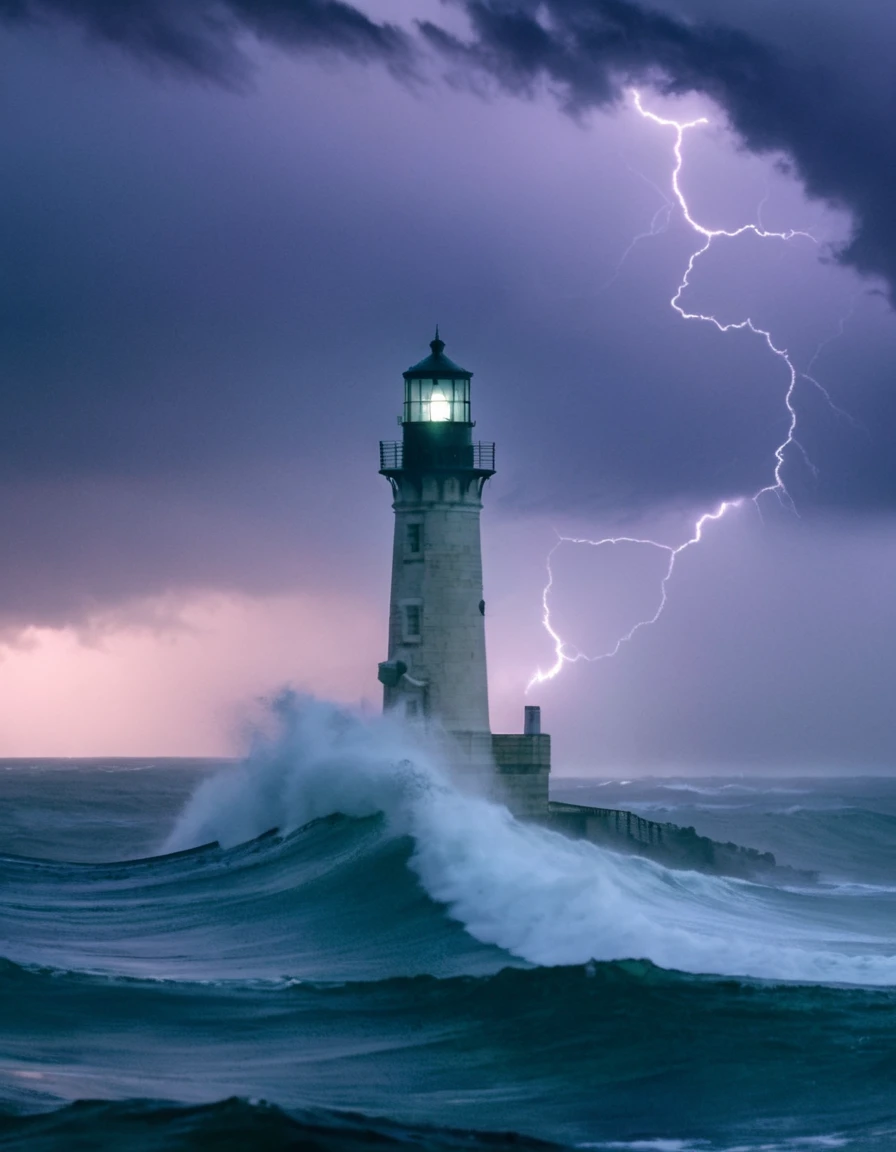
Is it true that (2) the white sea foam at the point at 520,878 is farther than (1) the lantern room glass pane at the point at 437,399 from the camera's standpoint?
No

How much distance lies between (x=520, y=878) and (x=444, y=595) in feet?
36.2

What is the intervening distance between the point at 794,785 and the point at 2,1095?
127 meters

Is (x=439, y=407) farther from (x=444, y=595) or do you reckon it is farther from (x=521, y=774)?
(x=521, y=774)

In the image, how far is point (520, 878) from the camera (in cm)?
2119

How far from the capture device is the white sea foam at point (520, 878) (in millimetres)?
17922

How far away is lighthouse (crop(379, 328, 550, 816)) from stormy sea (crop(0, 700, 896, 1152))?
4.91ft

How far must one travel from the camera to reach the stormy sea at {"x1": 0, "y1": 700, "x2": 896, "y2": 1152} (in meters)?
11.7

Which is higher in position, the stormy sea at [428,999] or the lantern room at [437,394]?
the lantern room at [437,394]

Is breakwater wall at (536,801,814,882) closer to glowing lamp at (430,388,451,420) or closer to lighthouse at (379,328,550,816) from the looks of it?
lighthouse at (379,328,550,816)

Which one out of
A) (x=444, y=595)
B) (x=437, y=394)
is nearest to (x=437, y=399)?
(x=437, y=394)

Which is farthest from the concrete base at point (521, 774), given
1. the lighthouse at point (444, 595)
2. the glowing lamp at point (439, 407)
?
the glowing lamp at point (439, 407)

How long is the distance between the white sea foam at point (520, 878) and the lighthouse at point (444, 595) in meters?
0.68

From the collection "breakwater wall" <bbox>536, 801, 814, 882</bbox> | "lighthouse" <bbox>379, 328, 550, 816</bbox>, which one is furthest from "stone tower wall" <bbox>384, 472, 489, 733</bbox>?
"breakwater wall" <bbox>536, 801, 814, 882</bbox>

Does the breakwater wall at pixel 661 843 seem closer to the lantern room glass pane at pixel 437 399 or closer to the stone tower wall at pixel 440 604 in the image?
the stone tower wall at pixel 440 604
